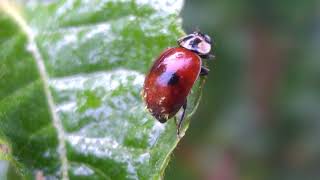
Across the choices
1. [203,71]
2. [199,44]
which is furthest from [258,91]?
[203,71]

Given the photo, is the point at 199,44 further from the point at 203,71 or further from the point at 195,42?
the point at 203,71

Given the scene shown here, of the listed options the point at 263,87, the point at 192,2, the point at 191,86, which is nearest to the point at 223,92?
the point at 263,87

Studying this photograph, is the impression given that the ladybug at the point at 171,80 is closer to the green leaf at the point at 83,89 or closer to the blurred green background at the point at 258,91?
the green leaf at the point at 83,89

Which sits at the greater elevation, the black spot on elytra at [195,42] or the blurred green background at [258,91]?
the black spot on elytra at [195,42]

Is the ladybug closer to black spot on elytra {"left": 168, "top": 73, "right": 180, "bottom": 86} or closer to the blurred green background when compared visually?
black spot on elytra {"left": 168, "top": 73, "right": 180, "bottom": 86}

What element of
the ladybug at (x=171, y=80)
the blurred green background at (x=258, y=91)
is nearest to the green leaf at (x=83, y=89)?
the ladybug at (x=171, y=80)

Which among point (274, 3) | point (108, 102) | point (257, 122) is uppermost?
point (108, 102)

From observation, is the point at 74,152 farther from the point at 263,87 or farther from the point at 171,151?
the point at 263,87

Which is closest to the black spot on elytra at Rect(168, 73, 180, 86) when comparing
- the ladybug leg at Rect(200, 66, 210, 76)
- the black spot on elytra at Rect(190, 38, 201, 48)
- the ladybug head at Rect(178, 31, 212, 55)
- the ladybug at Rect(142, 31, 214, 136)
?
the ladybug at Rect(142, 31, 214, 136)
